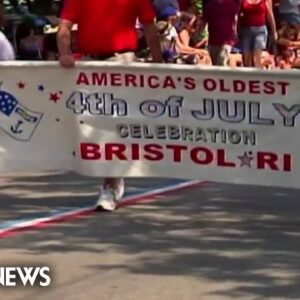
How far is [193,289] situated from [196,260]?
28.7 inches

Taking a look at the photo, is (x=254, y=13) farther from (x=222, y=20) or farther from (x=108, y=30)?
(x=108, y=30)

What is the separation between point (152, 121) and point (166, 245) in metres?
1.08

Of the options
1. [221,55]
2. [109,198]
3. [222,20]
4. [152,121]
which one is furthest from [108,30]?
[222,20]

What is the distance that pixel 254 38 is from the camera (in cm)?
1869

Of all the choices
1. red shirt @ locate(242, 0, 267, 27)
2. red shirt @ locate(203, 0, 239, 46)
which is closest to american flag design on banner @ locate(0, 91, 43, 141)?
red shirt @ locate(203, 0, 239, 46)

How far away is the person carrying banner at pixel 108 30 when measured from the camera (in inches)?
380

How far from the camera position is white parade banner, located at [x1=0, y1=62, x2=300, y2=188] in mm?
8812

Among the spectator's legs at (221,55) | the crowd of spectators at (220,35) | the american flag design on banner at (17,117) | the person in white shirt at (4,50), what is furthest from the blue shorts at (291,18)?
the american flag design on banner at (17,117)

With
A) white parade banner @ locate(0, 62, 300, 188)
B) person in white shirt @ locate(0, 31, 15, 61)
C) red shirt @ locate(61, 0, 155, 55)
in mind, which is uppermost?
red shirt @ locate(61, 0, 155, 55)

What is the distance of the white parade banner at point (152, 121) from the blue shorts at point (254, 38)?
9398 millimetres

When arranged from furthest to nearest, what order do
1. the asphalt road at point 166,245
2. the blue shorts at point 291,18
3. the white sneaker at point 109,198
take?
the blue shorts at point 291,18
the white sneaker at point 109,198
the asphalt road at point 166,245

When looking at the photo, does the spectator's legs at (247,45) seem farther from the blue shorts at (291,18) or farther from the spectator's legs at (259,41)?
the blue shorts at (291,18)

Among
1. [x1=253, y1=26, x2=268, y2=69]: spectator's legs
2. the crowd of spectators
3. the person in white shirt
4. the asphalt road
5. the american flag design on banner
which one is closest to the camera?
the asphalt road

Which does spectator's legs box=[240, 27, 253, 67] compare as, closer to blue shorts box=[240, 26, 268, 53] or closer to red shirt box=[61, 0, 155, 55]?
blue shorts box=[240, 26, 268, 53]
